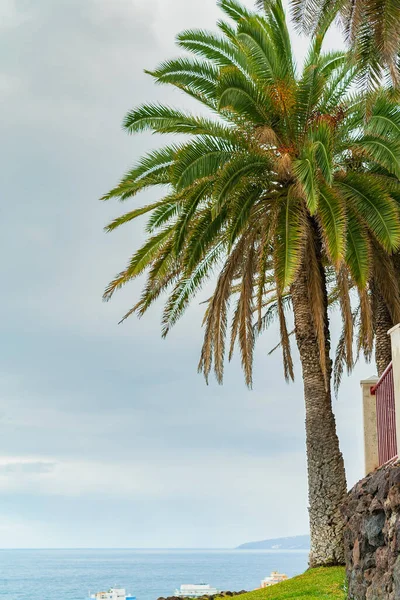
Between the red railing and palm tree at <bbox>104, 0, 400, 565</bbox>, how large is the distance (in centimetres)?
368

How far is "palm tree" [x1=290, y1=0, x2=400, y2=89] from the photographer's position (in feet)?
32.4

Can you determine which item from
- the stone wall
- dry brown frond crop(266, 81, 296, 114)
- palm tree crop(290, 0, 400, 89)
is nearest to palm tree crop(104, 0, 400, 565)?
dry brown frond crop(266, 81, 296, 114)

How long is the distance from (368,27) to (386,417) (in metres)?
5.14

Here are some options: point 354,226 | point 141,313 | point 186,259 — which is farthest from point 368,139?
point 141,313

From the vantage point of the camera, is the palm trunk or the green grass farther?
the palm trunk

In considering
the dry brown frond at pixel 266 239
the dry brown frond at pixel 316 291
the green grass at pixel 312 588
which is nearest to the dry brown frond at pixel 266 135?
the dry brown frond at pixel 266 239

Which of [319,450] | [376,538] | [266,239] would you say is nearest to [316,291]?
[266,239]

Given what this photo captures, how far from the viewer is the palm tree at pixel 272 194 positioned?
48.3 ft

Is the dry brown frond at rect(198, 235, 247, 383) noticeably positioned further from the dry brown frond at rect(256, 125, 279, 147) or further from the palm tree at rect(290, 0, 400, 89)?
the palm tree at rect(290, 0, 400, 89)

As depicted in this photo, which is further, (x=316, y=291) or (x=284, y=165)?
(x=316, y=291)

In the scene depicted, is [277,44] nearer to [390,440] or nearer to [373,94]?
[373,94]

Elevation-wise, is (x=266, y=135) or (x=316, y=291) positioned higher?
(x=266, y=135)

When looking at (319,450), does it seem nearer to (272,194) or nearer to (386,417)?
(272,194)

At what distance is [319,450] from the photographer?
16.7 meters
